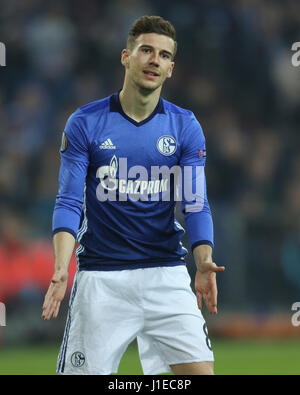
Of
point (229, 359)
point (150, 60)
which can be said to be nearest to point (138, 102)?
point (150, 60)

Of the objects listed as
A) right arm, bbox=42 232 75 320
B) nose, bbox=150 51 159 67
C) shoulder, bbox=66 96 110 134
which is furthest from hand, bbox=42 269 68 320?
nose, bbox=150 51 159 67

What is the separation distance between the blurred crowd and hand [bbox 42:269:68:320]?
17.3 feet

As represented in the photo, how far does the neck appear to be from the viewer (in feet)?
15.9

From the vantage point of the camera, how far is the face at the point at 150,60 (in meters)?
4.74

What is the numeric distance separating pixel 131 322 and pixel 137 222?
1.76 ft

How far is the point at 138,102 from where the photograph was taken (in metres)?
4.86

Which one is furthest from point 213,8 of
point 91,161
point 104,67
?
point 91,161

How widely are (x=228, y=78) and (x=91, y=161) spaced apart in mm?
8199

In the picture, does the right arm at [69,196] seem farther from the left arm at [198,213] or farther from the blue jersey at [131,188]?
the left arm at [198,213]

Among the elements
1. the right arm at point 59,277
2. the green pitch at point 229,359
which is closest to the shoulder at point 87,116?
→ the right arm at point 59,277

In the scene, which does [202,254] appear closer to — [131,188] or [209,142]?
[131,188]

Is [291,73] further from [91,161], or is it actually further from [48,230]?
[91,161]

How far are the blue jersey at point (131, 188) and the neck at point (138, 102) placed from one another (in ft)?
0.12

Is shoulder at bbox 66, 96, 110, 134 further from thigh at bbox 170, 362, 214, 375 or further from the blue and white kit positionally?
thigh at bbox 170, 362, 214, 375
